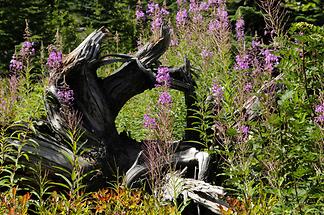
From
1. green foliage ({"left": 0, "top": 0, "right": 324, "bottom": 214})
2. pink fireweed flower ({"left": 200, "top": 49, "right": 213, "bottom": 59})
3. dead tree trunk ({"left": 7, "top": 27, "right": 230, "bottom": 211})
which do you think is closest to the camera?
green foliage ({"left": 0, "top": 0, "right": 324, "bottom": 214})

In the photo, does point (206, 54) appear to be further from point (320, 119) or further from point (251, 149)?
point (320, 119)

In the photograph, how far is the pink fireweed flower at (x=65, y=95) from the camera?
5109 mm

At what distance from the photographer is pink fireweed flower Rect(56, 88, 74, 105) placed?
16.8ft

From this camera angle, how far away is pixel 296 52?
4.13 meters

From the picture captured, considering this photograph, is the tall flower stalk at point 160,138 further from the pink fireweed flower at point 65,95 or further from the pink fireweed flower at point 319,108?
the pink fireweed flower at point 319,108

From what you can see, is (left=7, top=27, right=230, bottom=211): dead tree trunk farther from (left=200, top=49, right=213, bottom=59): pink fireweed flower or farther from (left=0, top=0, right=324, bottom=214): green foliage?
(left=200, top=49, right=213, bottom=59): pink fireweed flower

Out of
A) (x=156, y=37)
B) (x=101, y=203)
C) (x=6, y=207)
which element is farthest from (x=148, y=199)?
(x=156, y=37)

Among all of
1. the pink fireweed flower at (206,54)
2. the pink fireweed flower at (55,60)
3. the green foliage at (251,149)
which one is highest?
the pink fireweed flower at (55,60)

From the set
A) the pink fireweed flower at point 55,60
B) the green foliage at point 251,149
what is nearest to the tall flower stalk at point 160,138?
the green foliage at point 251,149

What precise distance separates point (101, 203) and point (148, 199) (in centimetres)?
45

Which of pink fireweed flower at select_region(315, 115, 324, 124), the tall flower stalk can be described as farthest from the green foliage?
the tall flower stalk

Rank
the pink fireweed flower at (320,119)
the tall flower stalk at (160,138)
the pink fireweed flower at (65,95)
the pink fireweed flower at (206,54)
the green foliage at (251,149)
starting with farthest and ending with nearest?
the pink fireweed flower at (206,54), the pink fireweed flower at (65,95), the green foliage at (251,149), the pink fireweed flower at (320,119), the tall flower stalk at (160,138)

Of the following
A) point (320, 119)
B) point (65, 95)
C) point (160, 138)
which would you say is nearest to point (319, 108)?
point (320, 119)

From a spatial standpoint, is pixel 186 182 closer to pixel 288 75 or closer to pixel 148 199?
pixel 148 199
